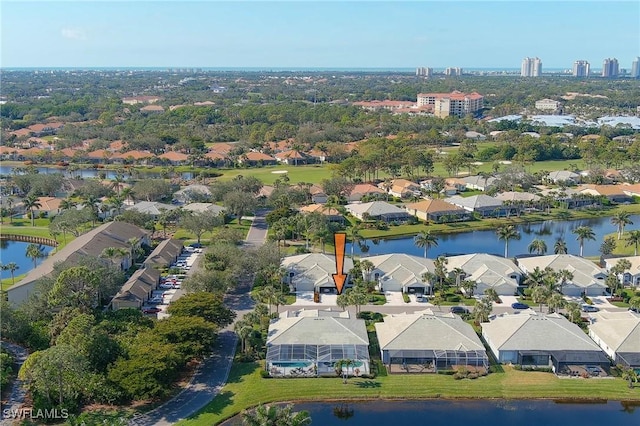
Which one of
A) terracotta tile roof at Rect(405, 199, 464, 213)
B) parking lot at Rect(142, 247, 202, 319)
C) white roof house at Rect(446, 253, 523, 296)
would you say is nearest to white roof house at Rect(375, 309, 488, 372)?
white roof house at Rect(446, 253, 523, 296)

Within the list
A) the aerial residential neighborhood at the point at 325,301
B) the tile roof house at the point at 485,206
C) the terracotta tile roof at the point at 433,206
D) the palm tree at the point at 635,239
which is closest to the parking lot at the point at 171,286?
the aerial residential neighborhood at the point at 325,301

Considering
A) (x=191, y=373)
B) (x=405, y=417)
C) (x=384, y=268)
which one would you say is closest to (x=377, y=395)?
(x=405, y=417)

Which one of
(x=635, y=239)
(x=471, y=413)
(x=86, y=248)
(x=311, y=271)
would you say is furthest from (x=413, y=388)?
(x=635, y=239)

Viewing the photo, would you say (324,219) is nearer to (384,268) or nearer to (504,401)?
(384,268)

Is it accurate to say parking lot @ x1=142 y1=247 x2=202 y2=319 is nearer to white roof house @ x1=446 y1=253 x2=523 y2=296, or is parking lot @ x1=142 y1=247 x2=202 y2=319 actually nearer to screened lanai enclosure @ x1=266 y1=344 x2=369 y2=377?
screened lanai enclosure @ x1=266 y1=344 x2=369 y2=377

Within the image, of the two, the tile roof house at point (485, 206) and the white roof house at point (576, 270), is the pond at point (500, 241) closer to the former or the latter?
the tile roof house at point (485, 206)

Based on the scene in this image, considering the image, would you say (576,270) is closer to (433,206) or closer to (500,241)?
(500,241)
